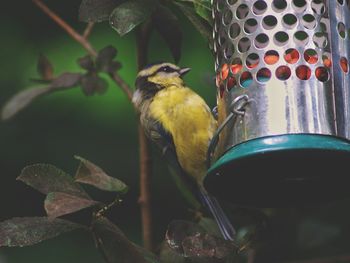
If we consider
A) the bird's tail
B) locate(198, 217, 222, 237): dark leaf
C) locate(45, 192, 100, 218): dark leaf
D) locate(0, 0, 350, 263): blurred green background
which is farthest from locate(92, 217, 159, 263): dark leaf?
locate(0, 0, 350, 263): blurred green background

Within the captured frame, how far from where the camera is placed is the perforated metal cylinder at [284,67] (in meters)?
2.89

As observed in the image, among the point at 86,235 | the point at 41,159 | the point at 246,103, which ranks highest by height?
the point at 246,103

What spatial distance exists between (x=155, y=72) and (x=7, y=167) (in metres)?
1.45

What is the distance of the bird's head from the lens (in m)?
3.88

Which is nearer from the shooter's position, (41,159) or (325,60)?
(325,60)

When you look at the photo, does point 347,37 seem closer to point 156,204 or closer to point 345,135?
point 345,135

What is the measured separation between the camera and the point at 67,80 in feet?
11.5

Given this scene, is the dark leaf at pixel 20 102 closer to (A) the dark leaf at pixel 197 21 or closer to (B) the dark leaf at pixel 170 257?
(A) the dark leaf at pixel 197 21

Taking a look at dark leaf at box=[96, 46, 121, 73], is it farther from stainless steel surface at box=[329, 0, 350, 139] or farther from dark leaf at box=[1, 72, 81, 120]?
stainless steel surface at box=[329, 0, 350, 139]

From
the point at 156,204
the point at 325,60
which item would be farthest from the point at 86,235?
the point at 325,60

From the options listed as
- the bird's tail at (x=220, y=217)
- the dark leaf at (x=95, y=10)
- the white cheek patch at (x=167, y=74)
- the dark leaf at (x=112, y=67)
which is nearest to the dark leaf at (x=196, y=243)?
the bird's tail at (x=220, y=217)

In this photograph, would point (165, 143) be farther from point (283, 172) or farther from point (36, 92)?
point (283, 172)

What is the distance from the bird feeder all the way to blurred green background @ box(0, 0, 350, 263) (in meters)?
1.59

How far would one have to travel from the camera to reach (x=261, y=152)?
281cm
